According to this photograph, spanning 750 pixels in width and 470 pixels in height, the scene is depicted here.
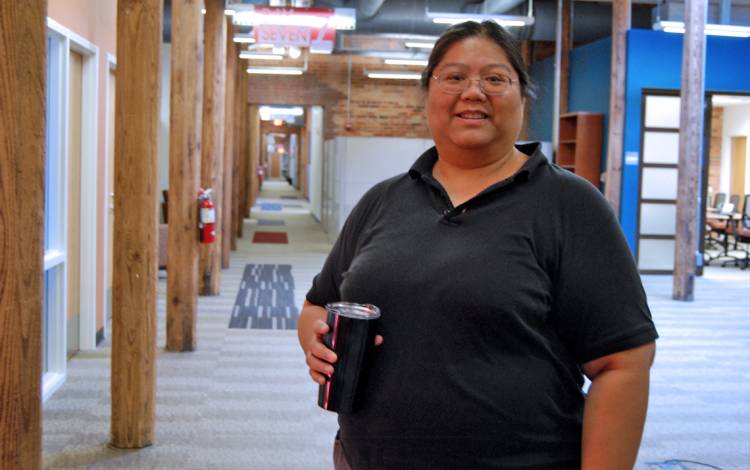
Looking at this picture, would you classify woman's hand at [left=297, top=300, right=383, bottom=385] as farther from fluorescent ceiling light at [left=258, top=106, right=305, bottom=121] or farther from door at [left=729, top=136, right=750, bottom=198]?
fluorescent ceiling light at [left=258, top=106, right=305, bottom=121]

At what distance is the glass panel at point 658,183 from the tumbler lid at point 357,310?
1128 centimetres

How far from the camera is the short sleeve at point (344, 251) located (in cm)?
199

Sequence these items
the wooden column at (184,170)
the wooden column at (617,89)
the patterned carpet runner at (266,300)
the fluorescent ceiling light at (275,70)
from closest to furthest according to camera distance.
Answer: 1. the wooden column at (184,170)
2. the patterned carpet runner at (266,300)
3. the wooden column at (617,89)
4. the fluorescent ceiling light at (275,70)

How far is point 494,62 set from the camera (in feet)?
5.92

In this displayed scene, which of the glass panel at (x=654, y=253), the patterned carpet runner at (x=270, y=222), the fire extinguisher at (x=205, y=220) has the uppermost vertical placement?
A: the fire extinguisher at (x=205, y=220)

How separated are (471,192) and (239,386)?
14.0 feet

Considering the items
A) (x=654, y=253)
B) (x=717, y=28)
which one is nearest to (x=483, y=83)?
(x=717, y=28)

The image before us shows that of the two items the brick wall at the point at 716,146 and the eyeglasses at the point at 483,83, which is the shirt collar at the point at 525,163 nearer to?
the eyeglasses at the point at 483,83

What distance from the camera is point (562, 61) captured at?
14.2 metres

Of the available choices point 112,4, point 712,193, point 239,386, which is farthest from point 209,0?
point 712,193

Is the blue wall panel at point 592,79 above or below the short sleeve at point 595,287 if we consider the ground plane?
above

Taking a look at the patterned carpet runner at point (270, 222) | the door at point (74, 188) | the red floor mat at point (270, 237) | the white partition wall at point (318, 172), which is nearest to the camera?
the door at point (74, 188)

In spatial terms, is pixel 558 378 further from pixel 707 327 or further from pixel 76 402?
pixel 707 327

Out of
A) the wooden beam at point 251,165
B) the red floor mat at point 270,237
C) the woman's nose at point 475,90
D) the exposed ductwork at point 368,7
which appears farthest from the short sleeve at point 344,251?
the wooden beam at point 251,165
